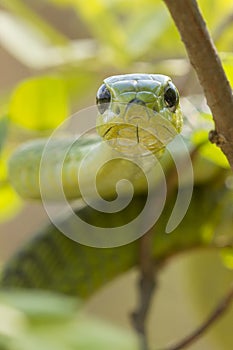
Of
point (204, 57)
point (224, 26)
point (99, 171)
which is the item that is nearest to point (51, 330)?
point (204, 57)

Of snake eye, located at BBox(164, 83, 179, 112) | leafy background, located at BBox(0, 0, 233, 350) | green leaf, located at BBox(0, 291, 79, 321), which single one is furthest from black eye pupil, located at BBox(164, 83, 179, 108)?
green leaf, located at BBox(0, 291, 79, 321)

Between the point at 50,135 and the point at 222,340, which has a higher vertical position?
the point at 50,135

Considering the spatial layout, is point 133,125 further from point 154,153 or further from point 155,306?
point 155,306

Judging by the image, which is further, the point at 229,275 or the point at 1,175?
the point at 229,275

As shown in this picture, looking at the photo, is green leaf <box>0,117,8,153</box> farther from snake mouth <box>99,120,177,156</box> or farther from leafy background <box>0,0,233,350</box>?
snake mouth <box>99,120,177,156</box>

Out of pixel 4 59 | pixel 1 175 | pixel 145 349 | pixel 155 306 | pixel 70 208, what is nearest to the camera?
pixel 145 349

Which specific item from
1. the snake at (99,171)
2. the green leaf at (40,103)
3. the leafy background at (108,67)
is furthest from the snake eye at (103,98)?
the green leaf at (40,103)

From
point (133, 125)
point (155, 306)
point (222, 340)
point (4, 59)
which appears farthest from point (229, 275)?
point (4, 59)
